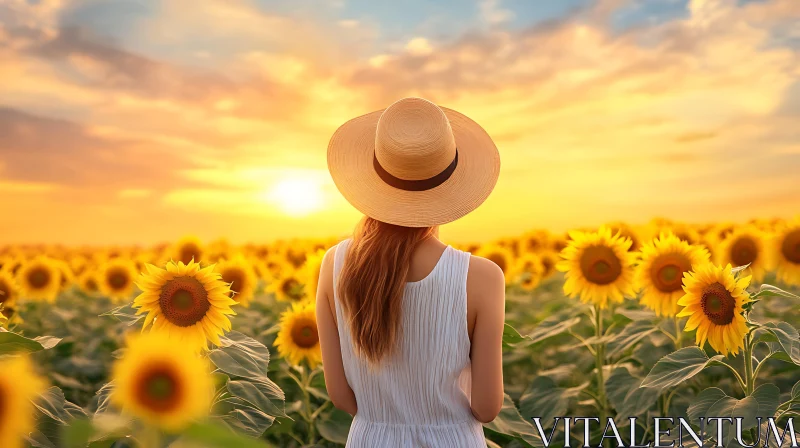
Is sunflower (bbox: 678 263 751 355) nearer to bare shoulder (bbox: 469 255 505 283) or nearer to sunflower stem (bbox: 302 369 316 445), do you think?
bare shoulder (bbox: 469 255 505 283)

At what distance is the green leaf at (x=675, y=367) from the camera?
369 centimetres

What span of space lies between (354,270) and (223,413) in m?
1.25

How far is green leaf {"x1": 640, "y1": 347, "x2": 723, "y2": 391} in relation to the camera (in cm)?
369

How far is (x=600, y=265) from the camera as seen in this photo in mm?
5035

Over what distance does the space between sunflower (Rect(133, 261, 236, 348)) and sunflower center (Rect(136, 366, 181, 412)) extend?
253cm

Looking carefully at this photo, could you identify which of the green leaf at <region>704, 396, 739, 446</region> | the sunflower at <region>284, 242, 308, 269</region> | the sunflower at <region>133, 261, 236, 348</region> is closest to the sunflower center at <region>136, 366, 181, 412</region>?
the sunflower at <region>133, 261, 236, 348</region>

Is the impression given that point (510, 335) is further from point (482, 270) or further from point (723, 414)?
point (482, 270)

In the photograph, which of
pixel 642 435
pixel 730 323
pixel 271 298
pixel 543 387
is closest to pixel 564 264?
pixel 543 387

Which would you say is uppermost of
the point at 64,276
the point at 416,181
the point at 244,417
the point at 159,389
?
the point at 416,181

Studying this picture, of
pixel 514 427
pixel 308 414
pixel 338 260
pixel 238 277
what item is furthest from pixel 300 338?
pixel 338 260

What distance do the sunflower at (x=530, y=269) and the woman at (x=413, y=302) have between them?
18.7 feet

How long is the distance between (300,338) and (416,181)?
1970 mm

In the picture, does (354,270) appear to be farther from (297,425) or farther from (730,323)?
(297,425)

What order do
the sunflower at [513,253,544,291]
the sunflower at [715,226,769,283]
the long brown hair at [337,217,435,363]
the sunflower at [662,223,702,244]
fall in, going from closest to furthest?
the long brown hair at [337,217,435,363], the sunflower at [715,226,769,283], the sunflower at [662,223,702,244], the sunflower at [513,253,544,291]
